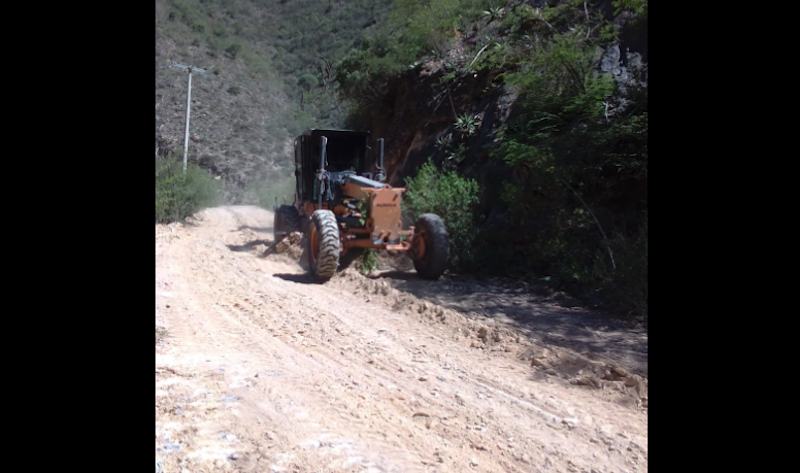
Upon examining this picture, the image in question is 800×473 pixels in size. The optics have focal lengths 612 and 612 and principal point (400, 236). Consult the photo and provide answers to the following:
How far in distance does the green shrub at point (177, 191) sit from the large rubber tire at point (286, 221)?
7.89 metres

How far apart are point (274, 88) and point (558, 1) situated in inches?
1505

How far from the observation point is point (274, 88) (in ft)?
167

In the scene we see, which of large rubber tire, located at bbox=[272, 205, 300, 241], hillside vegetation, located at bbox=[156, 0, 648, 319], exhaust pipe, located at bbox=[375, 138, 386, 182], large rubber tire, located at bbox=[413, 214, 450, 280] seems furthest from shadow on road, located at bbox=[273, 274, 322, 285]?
hillside vegetation, located at bbox=[156, 0, 648, 319]

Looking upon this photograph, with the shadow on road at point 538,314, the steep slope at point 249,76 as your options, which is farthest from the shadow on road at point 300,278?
the steep slope at point 249,76

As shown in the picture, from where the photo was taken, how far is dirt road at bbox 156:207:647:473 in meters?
3.63

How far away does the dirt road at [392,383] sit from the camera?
3.63m

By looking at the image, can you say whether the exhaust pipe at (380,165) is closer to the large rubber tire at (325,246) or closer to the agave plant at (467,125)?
the large rubber tire at (325,246)

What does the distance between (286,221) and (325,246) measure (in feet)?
12.9

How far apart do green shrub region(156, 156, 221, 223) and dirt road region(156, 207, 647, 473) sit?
1220cm
